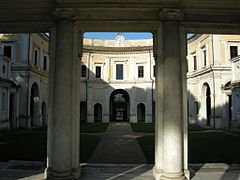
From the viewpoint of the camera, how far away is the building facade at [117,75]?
3466 cm

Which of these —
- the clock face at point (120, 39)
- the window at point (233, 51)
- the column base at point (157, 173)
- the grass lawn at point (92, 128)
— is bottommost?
the grass lawn at point (92, 128)

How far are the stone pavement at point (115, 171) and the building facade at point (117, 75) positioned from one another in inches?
1043

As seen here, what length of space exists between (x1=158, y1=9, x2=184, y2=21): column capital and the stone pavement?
183 inches

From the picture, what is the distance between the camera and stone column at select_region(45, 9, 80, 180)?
6.04m

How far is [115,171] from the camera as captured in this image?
7.36 meters

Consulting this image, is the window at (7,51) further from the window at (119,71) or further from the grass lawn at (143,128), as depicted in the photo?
the window at (119,71)

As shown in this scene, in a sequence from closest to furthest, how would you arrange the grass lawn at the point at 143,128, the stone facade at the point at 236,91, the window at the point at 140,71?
the stone facade at the point at 236,91 → the grass lawn at the point at 143,128 → the window at the point at 140,71

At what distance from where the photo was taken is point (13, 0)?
632 centimetres

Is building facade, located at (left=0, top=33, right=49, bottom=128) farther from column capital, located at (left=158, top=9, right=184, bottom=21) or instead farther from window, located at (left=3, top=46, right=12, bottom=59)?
column capital, located at (left=158, top=9, right=184, bottom=21)

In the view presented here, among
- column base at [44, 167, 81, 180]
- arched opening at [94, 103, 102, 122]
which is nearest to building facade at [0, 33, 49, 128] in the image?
arched opening at [94, 103, 102, 122]

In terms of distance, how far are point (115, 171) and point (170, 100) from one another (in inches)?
124

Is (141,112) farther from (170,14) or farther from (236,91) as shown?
(170,14)

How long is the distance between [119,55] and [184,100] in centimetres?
2985

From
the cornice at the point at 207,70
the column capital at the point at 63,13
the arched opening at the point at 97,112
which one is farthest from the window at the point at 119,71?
the column capital at the point at 63,13
